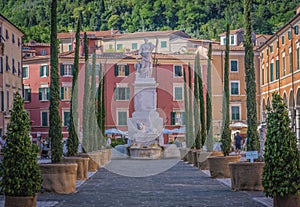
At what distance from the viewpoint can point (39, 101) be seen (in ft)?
232

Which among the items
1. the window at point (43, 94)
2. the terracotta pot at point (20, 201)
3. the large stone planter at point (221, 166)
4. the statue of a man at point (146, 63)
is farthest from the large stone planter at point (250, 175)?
the window at point (43, 94)

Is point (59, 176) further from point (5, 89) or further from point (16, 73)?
point (16, 73)

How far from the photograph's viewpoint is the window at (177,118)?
7094 centimetres

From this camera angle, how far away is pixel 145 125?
47.5 m

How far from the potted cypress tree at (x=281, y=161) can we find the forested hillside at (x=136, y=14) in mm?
91456

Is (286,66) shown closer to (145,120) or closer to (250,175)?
(145,120)

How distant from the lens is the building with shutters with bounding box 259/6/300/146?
167ft

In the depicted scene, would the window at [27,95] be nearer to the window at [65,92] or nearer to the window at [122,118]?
the window at [65,92]

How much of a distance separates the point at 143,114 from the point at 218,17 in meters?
69.7

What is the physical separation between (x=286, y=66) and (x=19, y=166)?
45561mm

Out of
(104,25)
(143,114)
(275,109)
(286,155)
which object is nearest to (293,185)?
(286,155)

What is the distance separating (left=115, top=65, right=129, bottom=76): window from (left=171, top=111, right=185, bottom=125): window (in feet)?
23.4

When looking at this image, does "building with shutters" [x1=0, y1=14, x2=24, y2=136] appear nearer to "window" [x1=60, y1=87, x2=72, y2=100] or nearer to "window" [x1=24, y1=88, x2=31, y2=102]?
"window" [x1=60, y1=87, x2=72, y2=100]

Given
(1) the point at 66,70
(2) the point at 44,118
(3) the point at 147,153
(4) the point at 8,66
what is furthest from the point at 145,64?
(2) the point at 44,118
